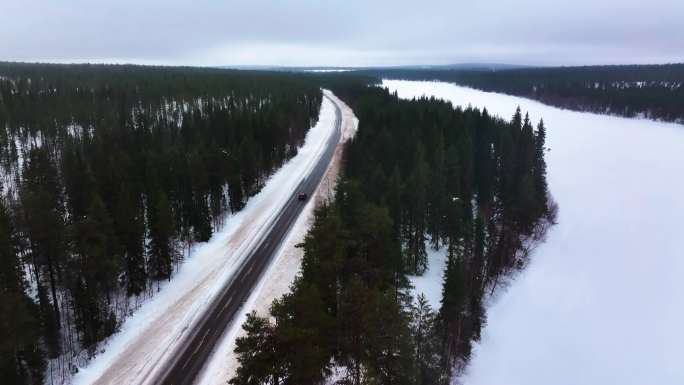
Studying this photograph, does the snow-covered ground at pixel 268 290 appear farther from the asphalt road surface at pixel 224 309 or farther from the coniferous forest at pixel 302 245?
the coniferous forest at pixel 302 245

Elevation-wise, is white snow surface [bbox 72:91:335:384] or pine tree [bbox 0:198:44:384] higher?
pine tree [bbox 0:198:44:384]

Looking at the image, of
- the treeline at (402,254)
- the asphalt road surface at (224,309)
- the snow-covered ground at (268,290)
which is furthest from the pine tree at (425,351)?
the asphalt road surface at (224,309)

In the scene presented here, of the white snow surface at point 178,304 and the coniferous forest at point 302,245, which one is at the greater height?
the coniferous forest at point 302,245

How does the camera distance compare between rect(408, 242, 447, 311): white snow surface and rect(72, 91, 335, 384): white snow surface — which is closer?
rect(72, 91, 335, 384): white snow surface

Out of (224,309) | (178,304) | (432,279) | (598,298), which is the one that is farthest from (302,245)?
(598,298)

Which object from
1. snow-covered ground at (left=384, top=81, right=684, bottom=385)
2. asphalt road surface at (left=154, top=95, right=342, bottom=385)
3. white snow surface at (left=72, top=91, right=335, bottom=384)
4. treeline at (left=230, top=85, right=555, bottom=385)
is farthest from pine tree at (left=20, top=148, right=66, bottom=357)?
snow-covered ground at (left=384, top=81, right=684, bottom=385)

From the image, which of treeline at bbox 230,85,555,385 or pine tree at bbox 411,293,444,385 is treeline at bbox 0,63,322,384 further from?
pine tree at bbox 411,293,444,385

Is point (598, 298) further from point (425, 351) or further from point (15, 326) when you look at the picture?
point (15, 326)

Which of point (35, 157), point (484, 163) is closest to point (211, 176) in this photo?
point (35, 157)
